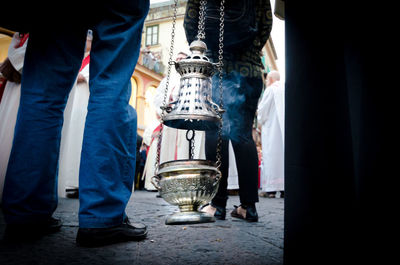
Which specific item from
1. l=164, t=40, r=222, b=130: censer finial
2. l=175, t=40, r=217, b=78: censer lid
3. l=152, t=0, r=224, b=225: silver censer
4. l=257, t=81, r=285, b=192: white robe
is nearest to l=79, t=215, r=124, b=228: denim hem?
l=152, t=0, r=224, b=225: silver censer

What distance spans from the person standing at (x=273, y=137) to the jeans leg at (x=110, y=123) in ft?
12.1

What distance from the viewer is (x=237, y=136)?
215cm

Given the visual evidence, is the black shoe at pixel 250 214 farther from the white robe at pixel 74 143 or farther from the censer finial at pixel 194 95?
the white robe at pixel 74 143

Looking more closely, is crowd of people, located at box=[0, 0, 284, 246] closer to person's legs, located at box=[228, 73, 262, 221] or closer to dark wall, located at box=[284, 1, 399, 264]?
dark wall, located at box=[284, 1, 399, 264]

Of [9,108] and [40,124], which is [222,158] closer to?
[40,124]

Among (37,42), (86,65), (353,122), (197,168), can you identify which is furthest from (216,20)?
(86,65)

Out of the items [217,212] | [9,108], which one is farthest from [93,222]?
[9,108]

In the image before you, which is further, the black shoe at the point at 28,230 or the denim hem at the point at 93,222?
the black shoe at the point at 28,230

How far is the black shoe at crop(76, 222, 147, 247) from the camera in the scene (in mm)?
1132

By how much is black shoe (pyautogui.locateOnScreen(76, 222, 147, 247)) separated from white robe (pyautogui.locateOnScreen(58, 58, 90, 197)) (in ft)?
8.22

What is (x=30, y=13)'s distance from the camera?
136 cm

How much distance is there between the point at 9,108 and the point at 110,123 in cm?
183

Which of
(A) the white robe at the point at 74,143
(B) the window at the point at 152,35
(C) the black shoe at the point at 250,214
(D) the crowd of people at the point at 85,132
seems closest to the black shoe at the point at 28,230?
(D) the crowd of people at the point at 85,132

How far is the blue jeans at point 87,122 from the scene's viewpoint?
1.19m
